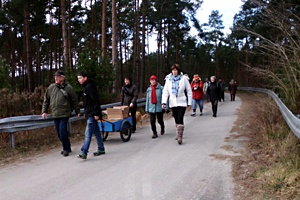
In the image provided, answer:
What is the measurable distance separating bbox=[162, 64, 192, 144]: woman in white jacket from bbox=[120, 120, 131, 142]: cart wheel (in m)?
1.23

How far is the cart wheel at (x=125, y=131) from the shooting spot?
8.70 m

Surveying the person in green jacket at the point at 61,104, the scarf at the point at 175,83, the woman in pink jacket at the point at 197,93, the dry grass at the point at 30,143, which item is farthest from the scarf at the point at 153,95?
the woman in pink jacket at the point at 197,93

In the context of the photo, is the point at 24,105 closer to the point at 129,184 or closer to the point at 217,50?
the point at 129,184

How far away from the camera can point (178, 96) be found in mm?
8312

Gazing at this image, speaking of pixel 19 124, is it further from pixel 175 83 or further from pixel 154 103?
pixel 175 83

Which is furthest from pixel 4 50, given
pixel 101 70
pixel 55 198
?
pixel 55 198

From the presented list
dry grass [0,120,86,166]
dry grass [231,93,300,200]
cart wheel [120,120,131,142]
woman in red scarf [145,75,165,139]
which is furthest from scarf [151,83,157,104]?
dry grass [231,93,300,200]

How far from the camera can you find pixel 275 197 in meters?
4.27

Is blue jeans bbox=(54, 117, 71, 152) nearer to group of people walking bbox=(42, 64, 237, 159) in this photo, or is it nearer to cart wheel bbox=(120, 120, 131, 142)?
group of people walking bbox=(42, 64, 237, 159)

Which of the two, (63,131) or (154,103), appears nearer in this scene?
(63,131)

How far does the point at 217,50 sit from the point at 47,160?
58515 millimetres

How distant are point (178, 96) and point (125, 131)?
1.86 metres

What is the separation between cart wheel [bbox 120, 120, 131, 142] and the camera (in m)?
8.70

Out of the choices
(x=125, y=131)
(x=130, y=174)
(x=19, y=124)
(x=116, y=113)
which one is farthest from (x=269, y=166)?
(x=19, y=124)
